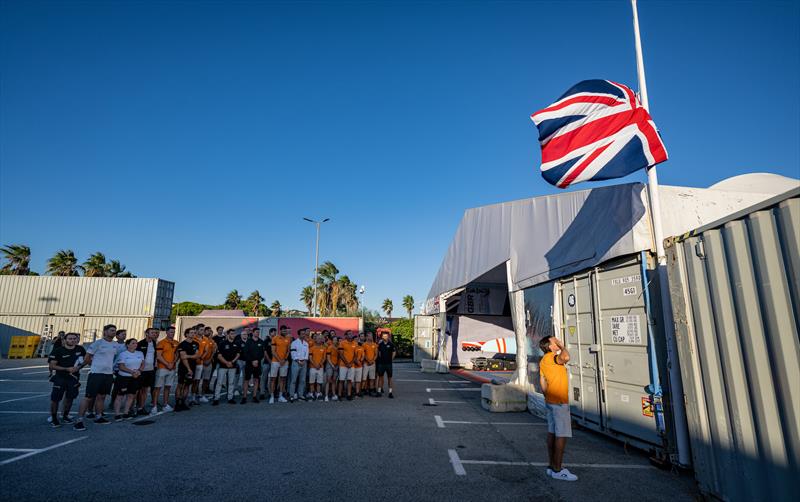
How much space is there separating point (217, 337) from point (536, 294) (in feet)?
25.5

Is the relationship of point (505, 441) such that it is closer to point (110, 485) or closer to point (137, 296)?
point (110, 485)

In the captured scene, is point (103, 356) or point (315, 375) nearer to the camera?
point (103, 356)

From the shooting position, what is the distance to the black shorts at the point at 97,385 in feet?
22.8

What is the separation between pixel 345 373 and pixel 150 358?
4.31m

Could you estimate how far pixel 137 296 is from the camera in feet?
88.1

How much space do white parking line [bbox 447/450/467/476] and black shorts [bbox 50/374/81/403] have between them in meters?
6.68

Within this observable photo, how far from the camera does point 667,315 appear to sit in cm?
498

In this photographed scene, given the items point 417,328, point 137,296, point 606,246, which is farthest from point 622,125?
point 137,296

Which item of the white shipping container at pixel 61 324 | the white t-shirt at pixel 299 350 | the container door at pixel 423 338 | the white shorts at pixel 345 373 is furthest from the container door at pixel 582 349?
the white shipping container at pixel 61 324

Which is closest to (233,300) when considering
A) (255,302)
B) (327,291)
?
(255,302)

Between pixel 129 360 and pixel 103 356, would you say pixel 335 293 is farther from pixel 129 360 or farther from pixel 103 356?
pixel 103 356

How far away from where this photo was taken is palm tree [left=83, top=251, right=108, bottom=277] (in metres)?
34.8

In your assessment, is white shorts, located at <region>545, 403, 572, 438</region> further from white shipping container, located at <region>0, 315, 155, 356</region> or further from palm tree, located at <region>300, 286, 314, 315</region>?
palm tree, located at <region>300, 286, 314, 315</region>

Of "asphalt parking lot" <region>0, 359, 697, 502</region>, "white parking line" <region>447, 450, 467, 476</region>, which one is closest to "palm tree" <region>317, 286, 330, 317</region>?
"asphalt parking lot" <region>0, 359, 697, 502</region>
